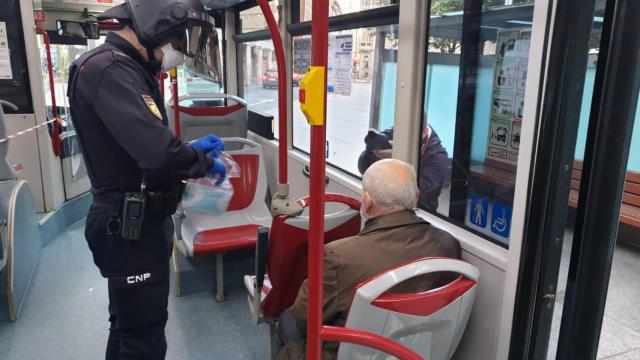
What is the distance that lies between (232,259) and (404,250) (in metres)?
1.93

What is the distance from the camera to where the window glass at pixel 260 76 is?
412 centimetres

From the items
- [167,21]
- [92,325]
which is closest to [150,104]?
[167,21]

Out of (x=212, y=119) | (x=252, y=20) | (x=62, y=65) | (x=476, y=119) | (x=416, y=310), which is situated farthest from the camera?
(x=62, y=65)

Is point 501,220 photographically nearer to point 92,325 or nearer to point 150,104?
point 150,104

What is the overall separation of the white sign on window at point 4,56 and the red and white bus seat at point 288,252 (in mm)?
2879

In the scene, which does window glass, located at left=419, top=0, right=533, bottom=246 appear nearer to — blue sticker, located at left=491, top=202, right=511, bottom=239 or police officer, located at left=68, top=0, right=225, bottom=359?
blue sticker, located at left=491, top=202, right=511, bottom=239

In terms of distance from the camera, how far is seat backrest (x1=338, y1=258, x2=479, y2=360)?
44.9 inches

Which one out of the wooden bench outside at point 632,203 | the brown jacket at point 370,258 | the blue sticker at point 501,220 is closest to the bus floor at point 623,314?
the wooden bench outside at point 632,203

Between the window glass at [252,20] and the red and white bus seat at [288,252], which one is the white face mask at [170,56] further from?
the window glass at [252,20]

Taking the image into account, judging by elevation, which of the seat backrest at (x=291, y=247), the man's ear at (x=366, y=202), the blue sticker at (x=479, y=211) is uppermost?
the man's ear at (x=366, y=202)

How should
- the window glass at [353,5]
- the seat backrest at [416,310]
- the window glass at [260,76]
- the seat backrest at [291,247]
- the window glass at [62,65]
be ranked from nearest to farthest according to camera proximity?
the seat backrest at [416,310] < the seat backrest at [291,247] < the window glass at [353,5] < the window glass at [260,76] < the window glass at [62,65]

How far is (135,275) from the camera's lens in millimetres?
1638

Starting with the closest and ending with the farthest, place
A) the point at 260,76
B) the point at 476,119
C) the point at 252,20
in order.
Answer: the point at 476,119 < the point at 252,20 < the point at 260,76

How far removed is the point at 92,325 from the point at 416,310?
80.1 inches
